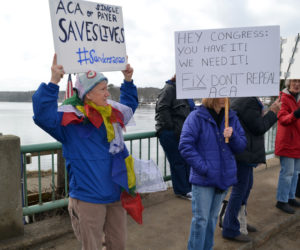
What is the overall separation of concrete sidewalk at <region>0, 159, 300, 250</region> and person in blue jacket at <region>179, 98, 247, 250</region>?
745mm

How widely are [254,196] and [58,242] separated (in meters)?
3.17

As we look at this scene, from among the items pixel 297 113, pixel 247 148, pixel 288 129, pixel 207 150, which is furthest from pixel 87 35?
pixel 288 129

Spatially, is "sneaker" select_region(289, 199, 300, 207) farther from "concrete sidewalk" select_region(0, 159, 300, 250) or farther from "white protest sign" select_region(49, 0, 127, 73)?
"white protest sign" select_region(49, 0, 127, 73)

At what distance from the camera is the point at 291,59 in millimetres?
3693

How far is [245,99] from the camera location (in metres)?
3.15

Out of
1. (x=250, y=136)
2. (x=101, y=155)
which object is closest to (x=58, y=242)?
(x=101, y=155)

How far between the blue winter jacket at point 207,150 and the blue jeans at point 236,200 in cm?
60

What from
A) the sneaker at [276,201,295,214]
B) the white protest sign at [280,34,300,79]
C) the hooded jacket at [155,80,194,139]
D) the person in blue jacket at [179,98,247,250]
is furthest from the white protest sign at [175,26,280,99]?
the sneaker at [276,201,295,214]

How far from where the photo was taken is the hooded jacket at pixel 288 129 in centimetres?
396

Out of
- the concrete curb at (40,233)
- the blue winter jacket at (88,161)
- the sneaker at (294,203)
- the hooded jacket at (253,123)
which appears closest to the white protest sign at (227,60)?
the hooded jacket at (253,123)

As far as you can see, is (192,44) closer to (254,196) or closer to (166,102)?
(166,102)

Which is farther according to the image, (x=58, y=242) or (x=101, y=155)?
(x=58, y=242)

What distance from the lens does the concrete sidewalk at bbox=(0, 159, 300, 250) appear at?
128 inches

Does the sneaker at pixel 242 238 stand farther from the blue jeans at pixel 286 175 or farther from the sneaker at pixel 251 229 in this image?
the blue jeans at pixel 286 175
